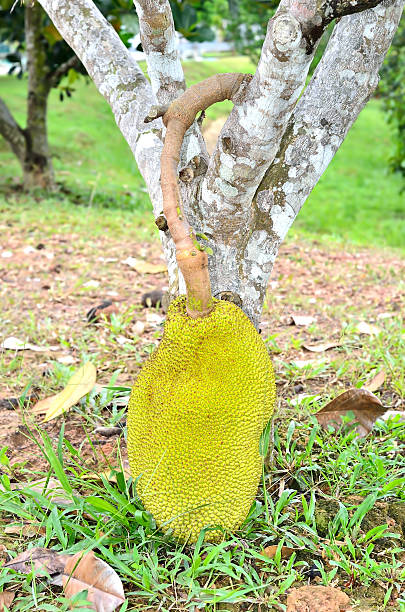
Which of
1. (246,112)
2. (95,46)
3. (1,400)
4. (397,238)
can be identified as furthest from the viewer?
(397,238)

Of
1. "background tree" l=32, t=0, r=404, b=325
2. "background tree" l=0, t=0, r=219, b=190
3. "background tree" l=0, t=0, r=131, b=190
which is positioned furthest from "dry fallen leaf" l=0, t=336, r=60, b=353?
"background tree" l=0, t=0, r=131, b=190

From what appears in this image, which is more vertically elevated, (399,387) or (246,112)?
(246,112)

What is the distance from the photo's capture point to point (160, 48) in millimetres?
1448

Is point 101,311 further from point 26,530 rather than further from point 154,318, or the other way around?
point 26,530

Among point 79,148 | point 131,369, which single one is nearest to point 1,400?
point 131,369

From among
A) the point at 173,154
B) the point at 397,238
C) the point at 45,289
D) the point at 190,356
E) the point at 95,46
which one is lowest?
the point at 397,238

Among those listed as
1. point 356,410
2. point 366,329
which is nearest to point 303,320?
point 366,329

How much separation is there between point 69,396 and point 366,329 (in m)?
1.18

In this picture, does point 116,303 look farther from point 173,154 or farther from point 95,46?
point 173,154

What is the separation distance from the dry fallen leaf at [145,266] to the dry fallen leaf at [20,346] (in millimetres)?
931

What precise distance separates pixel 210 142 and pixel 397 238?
365cm

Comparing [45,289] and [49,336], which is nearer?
[49,336]

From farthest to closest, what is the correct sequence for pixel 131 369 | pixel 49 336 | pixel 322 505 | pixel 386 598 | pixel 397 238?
pixel 397 238 < pixel 49 336 < pixel 131 369 < pixel 322 505 < pixel 386 598

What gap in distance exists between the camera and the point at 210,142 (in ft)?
27.4
